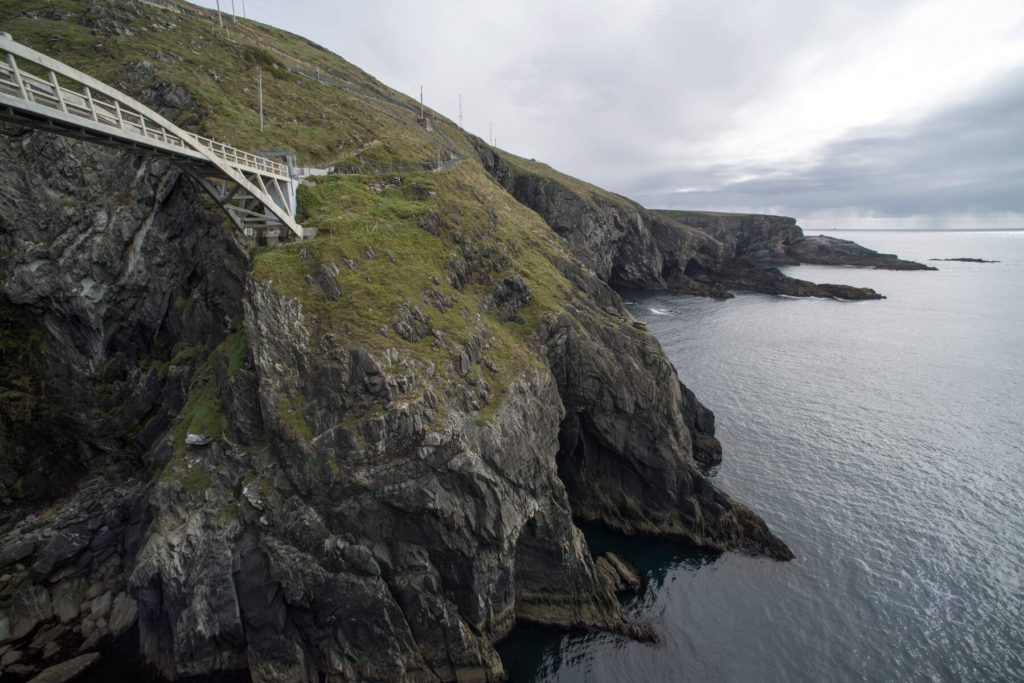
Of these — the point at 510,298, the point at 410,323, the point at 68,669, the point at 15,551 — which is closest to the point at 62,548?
the point at 15,551

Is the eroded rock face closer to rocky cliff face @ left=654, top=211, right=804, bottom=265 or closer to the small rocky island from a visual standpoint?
the small rocky island

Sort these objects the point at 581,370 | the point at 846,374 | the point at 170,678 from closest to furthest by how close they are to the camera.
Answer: the point at 170,678, the point at 581,370, the point at 846,374

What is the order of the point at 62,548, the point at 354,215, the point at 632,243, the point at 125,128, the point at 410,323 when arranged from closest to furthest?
the point at 125,128, the point at 62,548, the point at 410,323, the point at 354,215, the point at 632,243

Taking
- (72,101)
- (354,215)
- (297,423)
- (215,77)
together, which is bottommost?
(297,423)

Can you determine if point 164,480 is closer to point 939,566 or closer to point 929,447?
point 939,566

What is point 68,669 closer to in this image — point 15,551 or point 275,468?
point 15,551

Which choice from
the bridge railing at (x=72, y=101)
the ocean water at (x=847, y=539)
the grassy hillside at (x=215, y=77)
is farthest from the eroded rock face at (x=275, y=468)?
the grassy hillside at (x=215, y=77)

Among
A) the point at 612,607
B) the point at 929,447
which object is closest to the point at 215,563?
the point at 612,607
